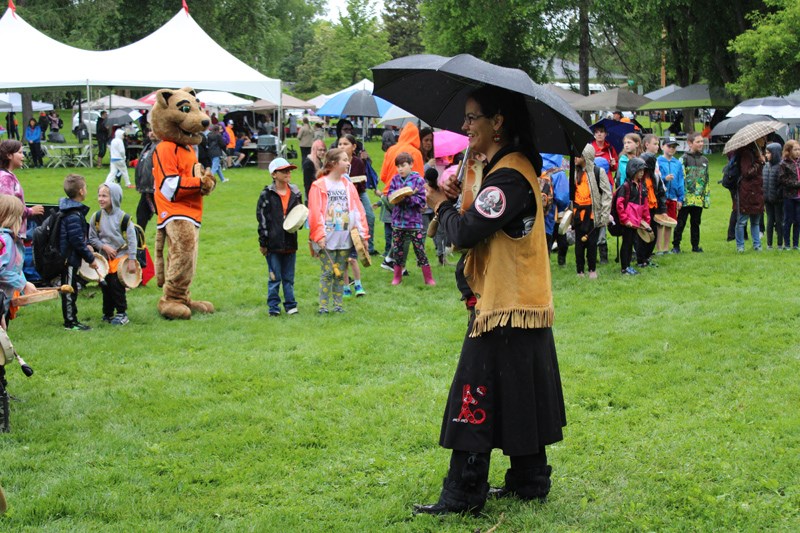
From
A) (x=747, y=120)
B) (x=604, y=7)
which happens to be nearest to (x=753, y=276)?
(x=747, y=120)

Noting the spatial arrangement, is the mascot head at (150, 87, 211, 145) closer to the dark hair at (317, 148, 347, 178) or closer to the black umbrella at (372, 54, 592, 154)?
the dark hair at (317, 148, 347, 178)

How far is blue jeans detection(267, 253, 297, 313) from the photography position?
9.95 meters

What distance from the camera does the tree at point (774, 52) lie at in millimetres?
24203

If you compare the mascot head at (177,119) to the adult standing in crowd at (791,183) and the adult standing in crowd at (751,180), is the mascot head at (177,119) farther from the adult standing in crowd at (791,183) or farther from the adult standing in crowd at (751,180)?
the adult standing in crowd at (791,183)

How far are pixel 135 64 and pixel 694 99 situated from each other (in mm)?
24242

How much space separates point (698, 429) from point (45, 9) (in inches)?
1527

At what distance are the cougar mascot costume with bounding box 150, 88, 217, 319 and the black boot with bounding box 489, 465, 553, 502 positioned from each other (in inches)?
235

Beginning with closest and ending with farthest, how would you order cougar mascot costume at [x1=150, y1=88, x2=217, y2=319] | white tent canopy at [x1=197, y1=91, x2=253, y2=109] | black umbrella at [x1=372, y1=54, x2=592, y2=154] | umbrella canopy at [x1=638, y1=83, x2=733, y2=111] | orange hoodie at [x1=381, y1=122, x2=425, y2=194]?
black umbrella at [x1=372, y1=54, x2=592, y2=154] → cougar mascot costume at [x1=150, y1=88, x2=217, y2=319] → orange hoodie at [x1=381, y1=122, x2=425, y2=194] → umbrella canopy at [x1=638, y1=83, x2=733, y2=111] → white tent canopy at [x1=197, y1=91, x2=253, y2=109]

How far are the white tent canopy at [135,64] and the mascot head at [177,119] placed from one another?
9.55m

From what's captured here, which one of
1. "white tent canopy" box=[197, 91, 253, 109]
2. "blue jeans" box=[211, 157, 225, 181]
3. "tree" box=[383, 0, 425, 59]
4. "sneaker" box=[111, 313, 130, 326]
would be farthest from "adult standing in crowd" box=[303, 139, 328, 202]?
"tree" box=[383, 0, 425, 59]

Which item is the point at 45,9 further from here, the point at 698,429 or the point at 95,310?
the point at 698,429

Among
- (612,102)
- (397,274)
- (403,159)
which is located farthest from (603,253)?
(612,102)

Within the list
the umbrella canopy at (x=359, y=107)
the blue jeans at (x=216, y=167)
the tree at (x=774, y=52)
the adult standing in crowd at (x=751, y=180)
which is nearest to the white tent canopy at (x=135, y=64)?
the blue jeans at (x=216, y=167)

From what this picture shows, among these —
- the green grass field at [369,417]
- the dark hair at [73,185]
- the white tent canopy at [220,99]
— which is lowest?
the green grass field at [369,417]
